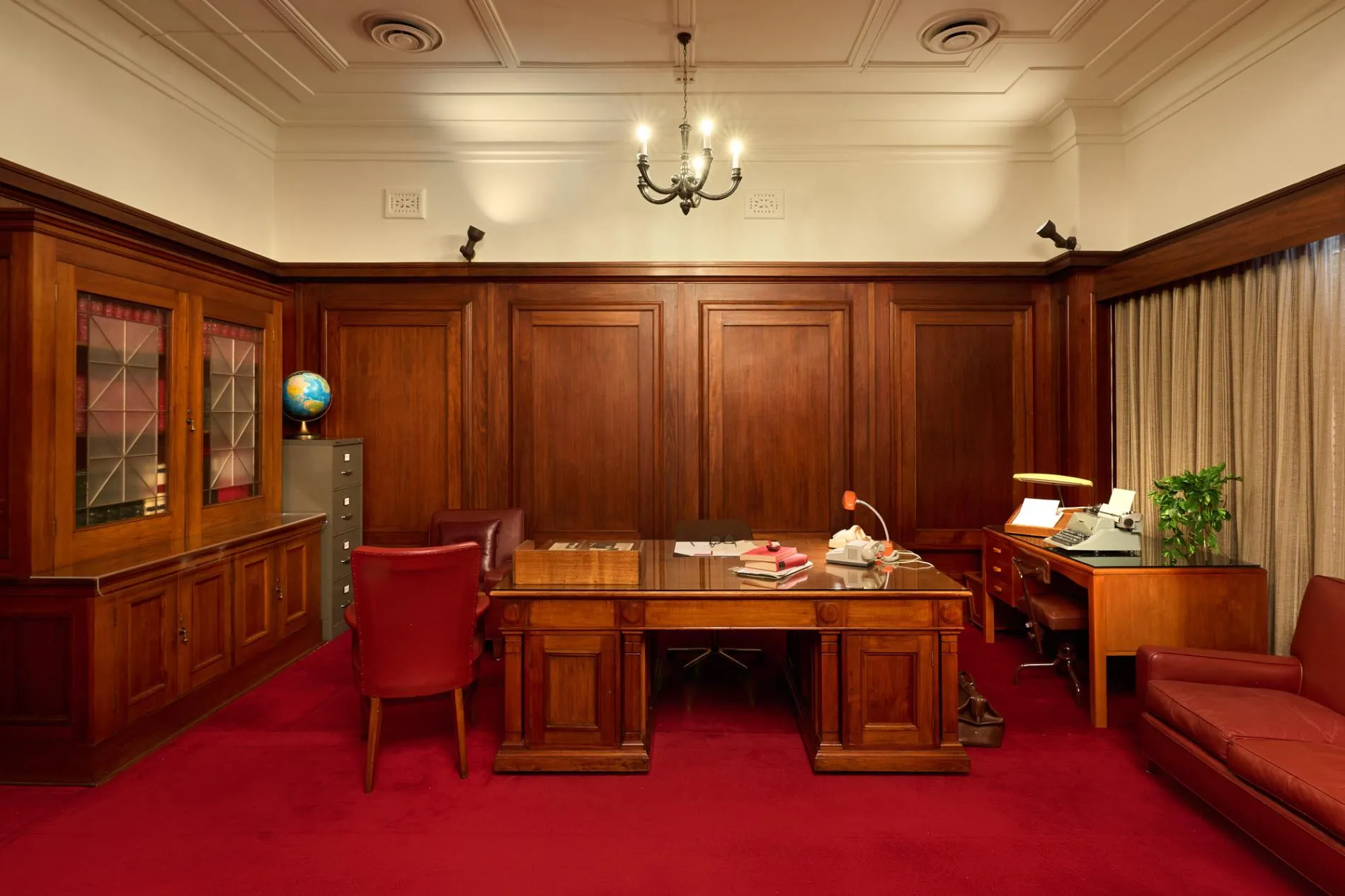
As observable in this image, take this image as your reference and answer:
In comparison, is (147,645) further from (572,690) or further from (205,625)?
(572,690)

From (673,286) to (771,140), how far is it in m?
1.32

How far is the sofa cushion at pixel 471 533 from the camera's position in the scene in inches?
186

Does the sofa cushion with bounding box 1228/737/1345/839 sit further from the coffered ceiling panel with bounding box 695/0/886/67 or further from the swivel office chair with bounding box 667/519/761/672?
the coffered ceiling panel with bounding box 695/0/886/67

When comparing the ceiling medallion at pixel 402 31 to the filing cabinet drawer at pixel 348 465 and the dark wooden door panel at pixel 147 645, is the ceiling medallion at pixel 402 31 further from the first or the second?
the dark wooden door panel at pixel 147 645

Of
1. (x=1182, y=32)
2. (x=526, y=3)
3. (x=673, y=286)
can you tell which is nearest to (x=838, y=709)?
(x=673, y=286)

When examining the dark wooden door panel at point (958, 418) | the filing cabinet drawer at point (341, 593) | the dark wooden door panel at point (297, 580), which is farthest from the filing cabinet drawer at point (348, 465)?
the dark wooden door panel at point (958, 418)

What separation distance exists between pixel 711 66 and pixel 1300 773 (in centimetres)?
433

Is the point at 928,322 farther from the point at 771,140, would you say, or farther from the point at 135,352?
the point at 135,352

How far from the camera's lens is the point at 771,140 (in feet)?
17.4

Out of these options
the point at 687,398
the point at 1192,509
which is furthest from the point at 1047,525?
the point at 687,398

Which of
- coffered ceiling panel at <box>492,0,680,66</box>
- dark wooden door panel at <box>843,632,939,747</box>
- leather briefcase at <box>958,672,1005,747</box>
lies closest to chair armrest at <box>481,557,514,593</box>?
dark wooden door panel at <box>843,632,939,747</box>

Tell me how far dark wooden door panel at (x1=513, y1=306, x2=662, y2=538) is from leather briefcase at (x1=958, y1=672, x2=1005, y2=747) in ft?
8.85

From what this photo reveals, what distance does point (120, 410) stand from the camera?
3.57 metres

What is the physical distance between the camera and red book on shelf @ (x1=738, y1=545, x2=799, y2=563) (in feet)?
10.9
